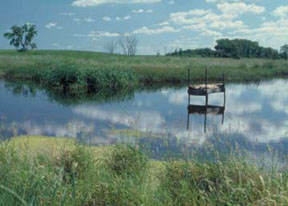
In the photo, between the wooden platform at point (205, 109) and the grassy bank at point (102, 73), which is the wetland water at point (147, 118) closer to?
the wooden platform at point (205, 109)

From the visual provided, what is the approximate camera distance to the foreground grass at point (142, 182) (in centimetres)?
387

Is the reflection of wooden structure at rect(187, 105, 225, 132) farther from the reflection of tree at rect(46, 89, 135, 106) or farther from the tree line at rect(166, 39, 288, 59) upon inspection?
the tree line at rect(166, 39, 288, 59)

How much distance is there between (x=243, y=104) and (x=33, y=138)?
1210 cm

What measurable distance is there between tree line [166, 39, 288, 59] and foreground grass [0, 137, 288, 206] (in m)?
69.6

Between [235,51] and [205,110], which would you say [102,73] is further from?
[235,51]

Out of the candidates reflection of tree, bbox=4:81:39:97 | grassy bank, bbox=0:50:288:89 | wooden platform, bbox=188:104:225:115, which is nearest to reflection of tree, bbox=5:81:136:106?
reflection of tree, bbox=4:81:39:97

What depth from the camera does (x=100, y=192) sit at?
4.55m

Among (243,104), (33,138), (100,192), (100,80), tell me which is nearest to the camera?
(100,192)

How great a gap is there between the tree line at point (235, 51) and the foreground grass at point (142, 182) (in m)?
69.6

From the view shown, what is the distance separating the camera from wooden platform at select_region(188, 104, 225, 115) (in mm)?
16141

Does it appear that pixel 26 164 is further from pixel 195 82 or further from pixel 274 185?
pixel 195 82

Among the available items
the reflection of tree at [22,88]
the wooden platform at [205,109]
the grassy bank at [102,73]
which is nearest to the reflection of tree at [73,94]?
the reflection of tree at [22,88]

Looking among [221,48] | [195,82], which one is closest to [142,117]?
[195,82]

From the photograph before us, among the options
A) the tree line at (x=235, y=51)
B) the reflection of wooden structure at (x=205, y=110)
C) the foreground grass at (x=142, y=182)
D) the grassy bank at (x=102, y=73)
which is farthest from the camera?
the tree line at (x=235, y=51)
